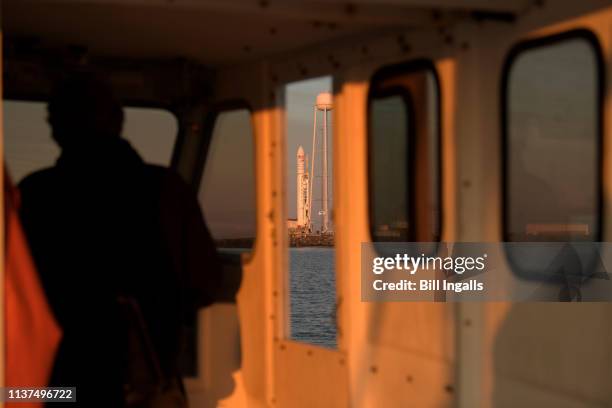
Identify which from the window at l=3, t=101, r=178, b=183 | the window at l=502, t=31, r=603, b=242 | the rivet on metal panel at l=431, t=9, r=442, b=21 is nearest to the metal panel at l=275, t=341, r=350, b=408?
the window at l=502, t=31, r=603, b=242

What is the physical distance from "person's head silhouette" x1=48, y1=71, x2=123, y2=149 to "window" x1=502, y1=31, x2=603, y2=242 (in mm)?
1465

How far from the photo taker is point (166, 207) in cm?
318

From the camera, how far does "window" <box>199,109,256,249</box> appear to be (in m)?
4.48

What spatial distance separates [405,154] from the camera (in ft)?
11.5

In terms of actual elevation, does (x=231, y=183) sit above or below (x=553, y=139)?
below

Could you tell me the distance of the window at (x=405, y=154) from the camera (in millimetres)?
3344

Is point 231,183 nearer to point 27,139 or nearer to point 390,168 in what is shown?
point 27,139

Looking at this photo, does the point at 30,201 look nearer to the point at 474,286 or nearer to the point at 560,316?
the point at 474,286

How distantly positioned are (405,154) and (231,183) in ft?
4.72

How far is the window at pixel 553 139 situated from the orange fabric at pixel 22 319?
165 cm

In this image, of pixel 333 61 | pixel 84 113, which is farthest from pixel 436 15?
pixel 84 113

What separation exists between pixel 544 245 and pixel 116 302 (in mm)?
1544

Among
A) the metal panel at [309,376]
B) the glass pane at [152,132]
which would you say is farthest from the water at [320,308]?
the glass pane at [152,132]

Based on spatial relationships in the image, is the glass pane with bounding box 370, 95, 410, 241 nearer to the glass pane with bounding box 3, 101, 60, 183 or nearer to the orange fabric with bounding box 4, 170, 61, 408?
the orange fabric with bounding box 4, 170, 61, 408
